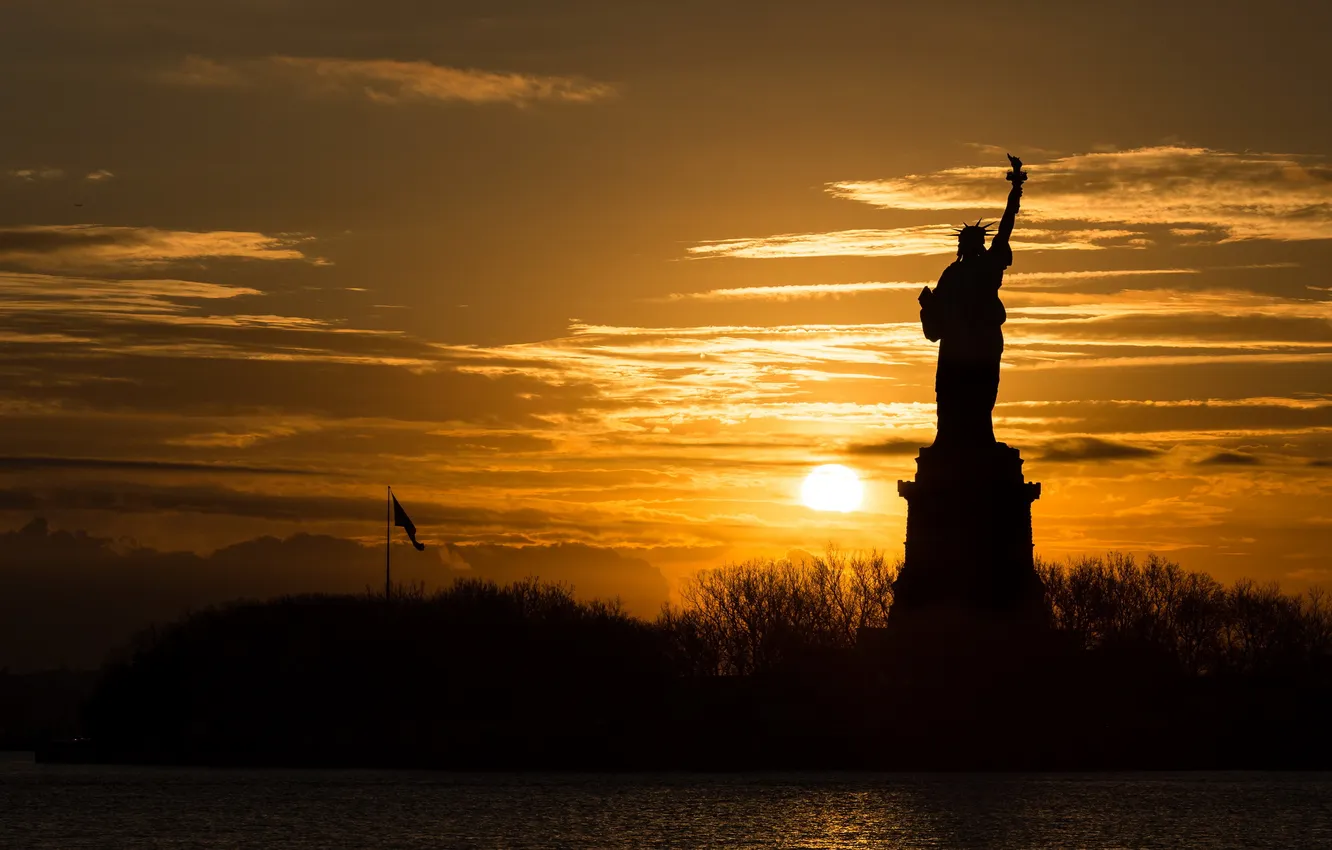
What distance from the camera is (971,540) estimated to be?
54.6 metres

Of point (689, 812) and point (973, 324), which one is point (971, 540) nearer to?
point (973, 324)

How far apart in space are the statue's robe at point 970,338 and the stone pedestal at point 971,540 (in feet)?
3.38

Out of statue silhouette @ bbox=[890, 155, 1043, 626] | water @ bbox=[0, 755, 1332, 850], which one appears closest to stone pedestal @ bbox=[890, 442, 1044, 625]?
statue silhouette @ bbox=[890, 155, 1043, 626]

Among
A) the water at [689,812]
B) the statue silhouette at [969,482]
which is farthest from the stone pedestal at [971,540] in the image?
the water at [689,812]

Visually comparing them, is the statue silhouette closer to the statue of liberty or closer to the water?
the statue of liberty

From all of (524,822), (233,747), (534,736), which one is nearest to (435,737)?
(534,736)

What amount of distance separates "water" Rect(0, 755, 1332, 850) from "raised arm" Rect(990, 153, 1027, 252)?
14.3 meters

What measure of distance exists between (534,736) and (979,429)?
955 inches

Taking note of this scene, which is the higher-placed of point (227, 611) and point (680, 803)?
point (227, 611)

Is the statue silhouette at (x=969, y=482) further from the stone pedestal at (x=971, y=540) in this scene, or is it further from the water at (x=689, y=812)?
the water at (x=689, y=812)

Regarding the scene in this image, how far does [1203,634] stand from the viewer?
78938mm

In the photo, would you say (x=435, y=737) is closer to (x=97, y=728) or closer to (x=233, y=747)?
(x=233, y=747)

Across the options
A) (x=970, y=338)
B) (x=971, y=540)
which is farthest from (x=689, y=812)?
(x=970, y=338)

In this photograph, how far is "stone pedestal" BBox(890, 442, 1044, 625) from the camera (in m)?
54.6
